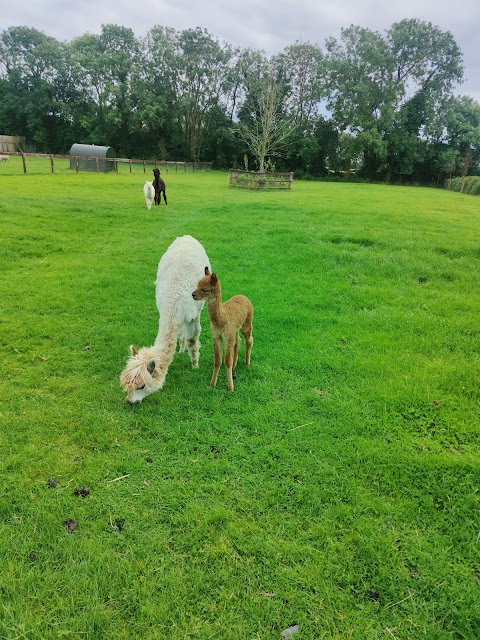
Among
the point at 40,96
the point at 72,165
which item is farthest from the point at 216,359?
the point at 40,96

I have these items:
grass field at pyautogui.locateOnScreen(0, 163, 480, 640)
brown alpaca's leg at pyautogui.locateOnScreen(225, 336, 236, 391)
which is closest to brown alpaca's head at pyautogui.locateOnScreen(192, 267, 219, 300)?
brown alpaca's leg at pyautogui.locateOnScreen(225, 336, 236, 391)

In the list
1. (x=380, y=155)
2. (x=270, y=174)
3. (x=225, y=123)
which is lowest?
(x=270, y=174)

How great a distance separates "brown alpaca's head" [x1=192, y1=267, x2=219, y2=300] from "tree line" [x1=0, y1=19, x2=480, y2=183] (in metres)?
39.8

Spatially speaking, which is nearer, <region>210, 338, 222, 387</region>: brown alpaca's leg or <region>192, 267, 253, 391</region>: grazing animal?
<region>192, 267, 253, 391</region>: grazing animal

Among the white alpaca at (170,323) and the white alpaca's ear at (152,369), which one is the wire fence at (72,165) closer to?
the white alpaca at (170,323)

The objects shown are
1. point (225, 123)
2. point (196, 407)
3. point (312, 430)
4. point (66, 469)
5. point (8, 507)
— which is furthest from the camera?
point (225, 123)

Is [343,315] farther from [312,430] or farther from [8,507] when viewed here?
[8,507]

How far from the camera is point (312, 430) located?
3.97 metres

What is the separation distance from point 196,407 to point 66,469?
4.84 feet

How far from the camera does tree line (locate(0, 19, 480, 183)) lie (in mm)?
45812

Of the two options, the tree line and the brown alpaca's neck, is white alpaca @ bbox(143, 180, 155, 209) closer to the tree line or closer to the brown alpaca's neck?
the brown alpaca's neck

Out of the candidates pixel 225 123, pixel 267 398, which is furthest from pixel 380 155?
pixel 267 398

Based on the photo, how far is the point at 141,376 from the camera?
4.08m

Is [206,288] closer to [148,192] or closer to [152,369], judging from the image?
[152,369]
